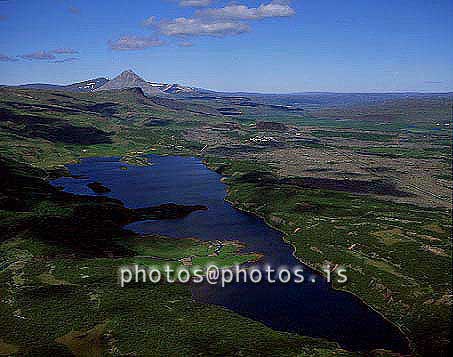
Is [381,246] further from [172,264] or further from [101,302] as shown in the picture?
[101,302]

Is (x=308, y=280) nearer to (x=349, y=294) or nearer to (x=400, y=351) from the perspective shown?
(x=349, y=294)

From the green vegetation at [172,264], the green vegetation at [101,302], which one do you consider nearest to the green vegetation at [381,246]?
the green vegetation at [172,264]

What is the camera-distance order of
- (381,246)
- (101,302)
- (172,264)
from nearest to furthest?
(101,302)
(172,264)
(381,246)

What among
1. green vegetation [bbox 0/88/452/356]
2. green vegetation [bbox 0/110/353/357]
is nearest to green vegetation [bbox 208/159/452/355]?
green vegetation [bbox 0/88/452/356]

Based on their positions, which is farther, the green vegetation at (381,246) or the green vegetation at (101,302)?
the green vegetation at (381,246)

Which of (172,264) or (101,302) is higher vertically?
(101,302)

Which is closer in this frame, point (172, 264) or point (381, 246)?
point (172, 264)

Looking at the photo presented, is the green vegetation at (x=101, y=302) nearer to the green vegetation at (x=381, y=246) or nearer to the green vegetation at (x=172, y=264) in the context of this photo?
the green vegetation at (x=172, y=264)

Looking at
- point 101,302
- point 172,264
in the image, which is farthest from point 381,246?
point 101,302
